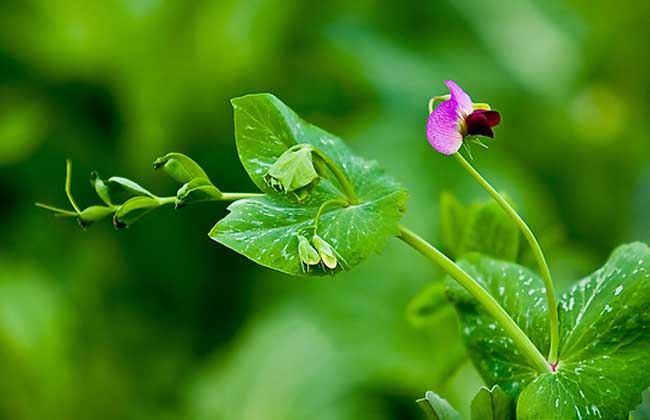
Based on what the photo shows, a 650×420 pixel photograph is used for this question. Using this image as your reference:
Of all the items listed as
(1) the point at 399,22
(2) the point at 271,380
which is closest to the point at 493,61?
(1) the point at 399,22

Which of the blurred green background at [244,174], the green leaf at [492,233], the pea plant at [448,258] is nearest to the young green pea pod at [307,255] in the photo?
the pea plant at [448,258]

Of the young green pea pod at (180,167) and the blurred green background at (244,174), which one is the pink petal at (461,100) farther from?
the blurred green background at (244,174)

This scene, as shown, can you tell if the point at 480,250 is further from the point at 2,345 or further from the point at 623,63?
the point at 623,63

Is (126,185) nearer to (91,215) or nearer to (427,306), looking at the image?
(91,215)

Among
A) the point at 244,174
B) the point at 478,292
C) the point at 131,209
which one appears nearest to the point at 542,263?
the point at 478,292

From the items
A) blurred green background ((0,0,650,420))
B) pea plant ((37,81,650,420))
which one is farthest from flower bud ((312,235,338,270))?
blurred green background ((0,0,650,420))

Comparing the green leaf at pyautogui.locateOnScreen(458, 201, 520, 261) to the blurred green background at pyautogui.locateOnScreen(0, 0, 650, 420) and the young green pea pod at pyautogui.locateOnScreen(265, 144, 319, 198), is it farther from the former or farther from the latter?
the blurred green background at pyautogui.locateOnScreen(0, 0, 650, 420)
